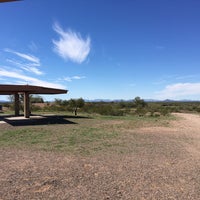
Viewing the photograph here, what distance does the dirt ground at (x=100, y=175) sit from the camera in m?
4.74

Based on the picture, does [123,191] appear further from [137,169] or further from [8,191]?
[8,191]

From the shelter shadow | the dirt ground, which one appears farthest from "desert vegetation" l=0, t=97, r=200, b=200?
the shelter shadow

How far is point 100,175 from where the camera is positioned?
5.84m

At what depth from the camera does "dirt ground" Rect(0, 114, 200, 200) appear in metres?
4.74

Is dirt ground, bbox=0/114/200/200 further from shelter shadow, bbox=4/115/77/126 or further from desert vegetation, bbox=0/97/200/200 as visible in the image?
shelter shadow, bbox=4/115/77/126

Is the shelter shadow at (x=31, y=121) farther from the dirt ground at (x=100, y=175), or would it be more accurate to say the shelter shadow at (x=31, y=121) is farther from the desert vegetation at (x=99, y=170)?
the dirt ground at (x=100, y=175)

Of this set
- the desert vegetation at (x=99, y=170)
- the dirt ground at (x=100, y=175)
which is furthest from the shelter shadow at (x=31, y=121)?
the dirt ground at (x=100, y=175)

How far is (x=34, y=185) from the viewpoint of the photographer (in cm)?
512

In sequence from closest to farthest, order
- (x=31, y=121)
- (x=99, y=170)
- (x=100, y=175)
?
(x=100, y=175)
(x=99, y=170)
(x=31, y=121)

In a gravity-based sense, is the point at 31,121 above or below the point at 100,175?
above

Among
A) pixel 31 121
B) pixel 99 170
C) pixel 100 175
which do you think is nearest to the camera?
pixel 100 175

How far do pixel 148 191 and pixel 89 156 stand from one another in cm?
321

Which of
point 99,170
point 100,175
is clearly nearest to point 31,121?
point 99,170

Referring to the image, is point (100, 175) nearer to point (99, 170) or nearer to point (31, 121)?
point (99, 170)
